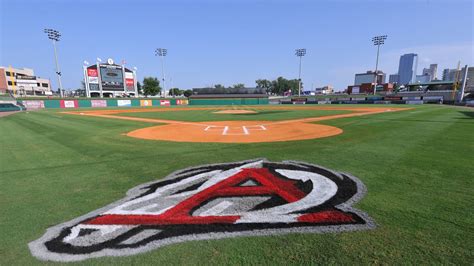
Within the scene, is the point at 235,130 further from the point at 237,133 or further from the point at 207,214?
the point at 207,214

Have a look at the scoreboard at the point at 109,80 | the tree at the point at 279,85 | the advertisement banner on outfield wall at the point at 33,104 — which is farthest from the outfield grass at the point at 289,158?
the tree at the point at 279,85

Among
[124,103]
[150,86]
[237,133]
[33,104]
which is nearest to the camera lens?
[237,133]

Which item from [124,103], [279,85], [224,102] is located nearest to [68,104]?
[124,103]

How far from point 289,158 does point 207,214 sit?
354 centimetres

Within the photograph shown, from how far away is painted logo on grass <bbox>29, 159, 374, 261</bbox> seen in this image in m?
2.69

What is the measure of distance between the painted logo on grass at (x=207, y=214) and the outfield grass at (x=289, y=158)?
0.17m

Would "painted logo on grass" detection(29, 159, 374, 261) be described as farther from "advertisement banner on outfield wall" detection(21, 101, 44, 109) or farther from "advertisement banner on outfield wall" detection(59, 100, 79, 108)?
"advertisement banner on outfield wall" detection(21, 101, 44, 109)

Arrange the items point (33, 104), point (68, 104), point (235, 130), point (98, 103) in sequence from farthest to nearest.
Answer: point (98, 103) → point (68, 104) → point (33, 104) → point (235, 130)

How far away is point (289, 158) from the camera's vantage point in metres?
6.22

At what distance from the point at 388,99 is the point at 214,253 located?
194 ft

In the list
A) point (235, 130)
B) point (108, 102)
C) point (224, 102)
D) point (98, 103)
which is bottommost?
point (235, 130)

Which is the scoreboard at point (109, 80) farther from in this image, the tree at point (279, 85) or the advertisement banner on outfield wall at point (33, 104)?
the tree at point (279, 85)

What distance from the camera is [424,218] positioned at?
3.02m

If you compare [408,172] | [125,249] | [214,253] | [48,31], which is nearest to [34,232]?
[125,249]
